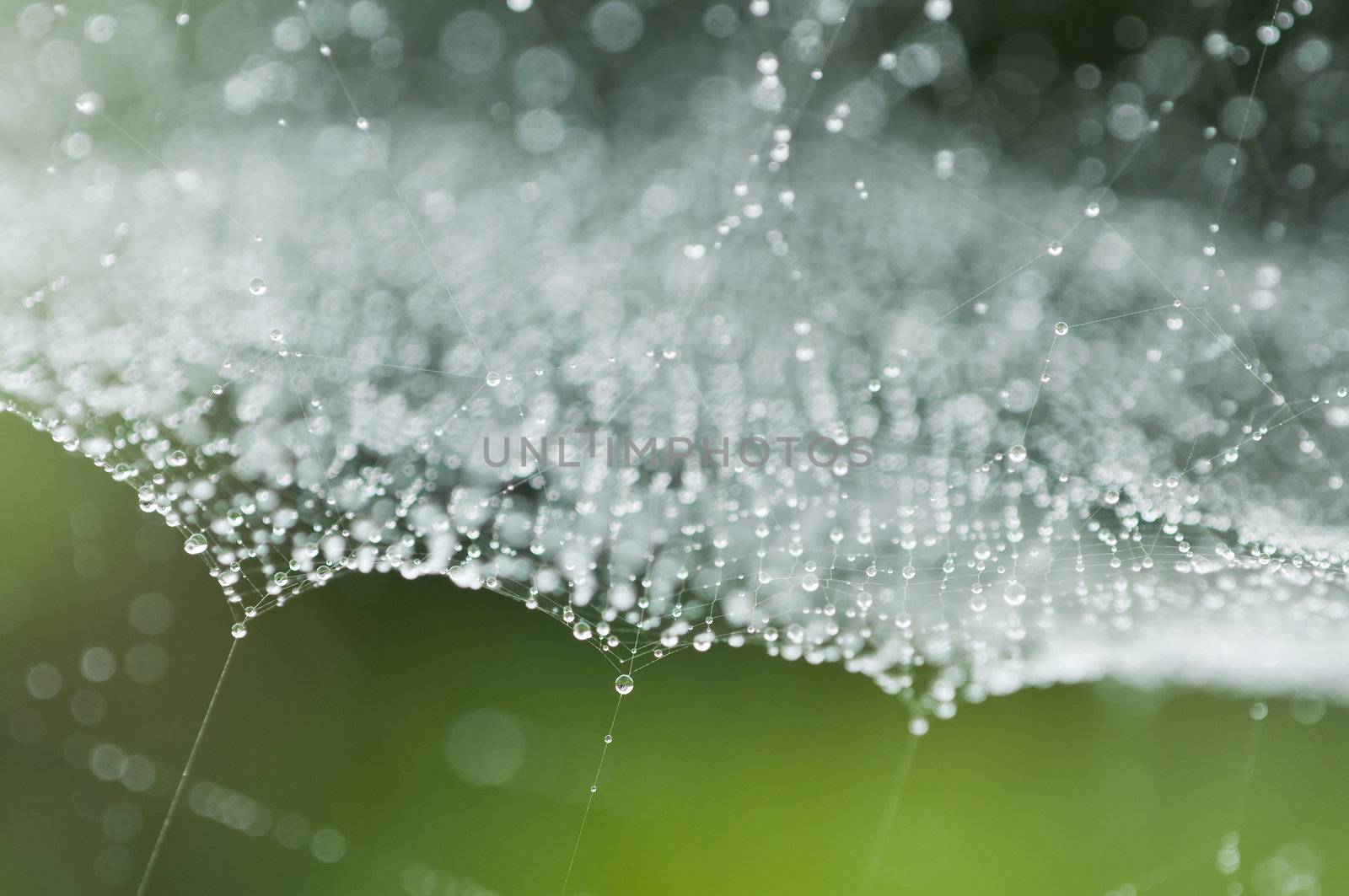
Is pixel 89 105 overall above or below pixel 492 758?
above

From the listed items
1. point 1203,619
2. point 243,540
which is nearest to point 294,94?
point 243,540

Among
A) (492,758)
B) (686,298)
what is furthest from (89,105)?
(492,758)

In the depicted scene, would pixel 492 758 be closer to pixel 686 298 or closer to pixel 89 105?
pixel 686 298

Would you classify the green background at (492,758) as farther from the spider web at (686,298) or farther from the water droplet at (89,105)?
the water droplet at (89,105)

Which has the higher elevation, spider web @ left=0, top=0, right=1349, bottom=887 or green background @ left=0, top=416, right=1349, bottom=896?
spider web @ left=0, top=0, right=1349, bottom=887

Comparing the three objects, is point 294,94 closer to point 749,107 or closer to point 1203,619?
point 749,107

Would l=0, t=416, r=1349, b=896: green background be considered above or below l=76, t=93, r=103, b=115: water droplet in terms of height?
below

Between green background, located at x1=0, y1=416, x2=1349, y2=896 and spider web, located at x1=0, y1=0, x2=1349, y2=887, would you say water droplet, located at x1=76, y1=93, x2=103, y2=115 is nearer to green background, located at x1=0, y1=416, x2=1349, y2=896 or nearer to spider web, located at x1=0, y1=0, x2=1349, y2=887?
spider web, located at x1=0, y1=0, x2=1349, y2=887

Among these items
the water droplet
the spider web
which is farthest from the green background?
the water droplet

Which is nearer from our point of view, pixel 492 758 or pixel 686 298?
pixel 686 298

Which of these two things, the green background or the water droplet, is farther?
the green background
